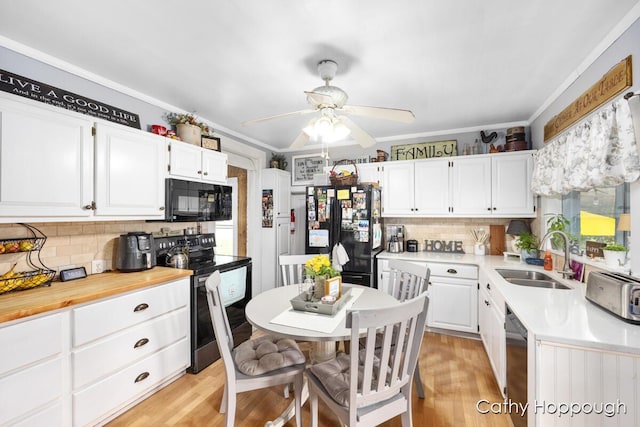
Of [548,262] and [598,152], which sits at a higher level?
[598,152]

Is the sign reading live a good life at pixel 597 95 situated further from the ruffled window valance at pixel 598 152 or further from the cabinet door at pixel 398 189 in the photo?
the cabinet door at pixel 398 189

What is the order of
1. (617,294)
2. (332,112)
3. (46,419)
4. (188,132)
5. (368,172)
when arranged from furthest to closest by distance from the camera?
(368,172) < (188,132) < (332,112) < (46,419) < (617,294)

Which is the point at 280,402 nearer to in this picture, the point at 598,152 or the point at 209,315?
the point at 209,315

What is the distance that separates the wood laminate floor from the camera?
1875 millimetres

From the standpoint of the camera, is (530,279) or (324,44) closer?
(324,44)

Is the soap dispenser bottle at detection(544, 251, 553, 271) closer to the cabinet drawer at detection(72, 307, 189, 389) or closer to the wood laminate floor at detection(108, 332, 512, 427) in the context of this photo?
the wood laminate floor at detection(108, 332, 512, 427)

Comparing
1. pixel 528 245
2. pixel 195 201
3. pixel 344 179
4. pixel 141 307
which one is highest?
pixel 344 179

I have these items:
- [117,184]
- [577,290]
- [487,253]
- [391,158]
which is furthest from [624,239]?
[117,184]

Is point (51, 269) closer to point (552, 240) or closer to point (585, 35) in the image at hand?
point (585, 35)

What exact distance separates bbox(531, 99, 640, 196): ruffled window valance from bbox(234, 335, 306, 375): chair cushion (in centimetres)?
216

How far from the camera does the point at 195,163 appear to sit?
2.81 metres

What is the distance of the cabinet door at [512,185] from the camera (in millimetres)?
3170

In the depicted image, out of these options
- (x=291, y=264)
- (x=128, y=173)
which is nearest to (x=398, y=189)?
(x=291, y=264)

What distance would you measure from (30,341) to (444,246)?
3.93m
